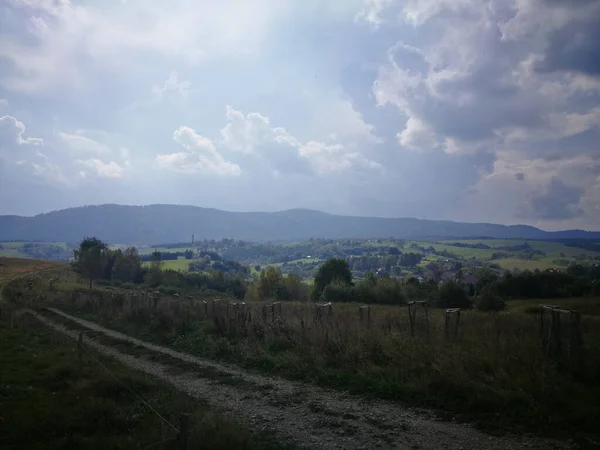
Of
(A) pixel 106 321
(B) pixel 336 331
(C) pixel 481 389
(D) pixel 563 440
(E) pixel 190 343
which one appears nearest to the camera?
(D) pixel 563 440

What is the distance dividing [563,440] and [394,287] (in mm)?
47747

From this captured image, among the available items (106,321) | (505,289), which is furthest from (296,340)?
(505,289)

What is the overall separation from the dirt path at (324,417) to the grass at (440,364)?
0.66 m

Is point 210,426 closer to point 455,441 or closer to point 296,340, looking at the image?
point 455,441

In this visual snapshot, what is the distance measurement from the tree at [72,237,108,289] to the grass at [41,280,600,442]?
67.8 meters

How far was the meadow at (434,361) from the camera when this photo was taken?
9.24 metres

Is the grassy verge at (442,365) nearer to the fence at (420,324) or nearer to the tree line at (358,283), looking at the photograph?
the fence at (420,324)

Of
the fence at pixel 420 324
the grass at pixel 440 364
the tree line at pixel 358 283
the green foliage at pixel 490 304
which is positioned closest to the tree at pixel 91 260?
the tree line at pixel 358 283

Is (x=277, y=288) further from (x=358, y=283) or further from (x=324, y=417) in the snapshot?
(x=324, y=417)

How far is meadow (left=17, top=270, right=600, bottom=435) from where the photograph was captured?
9.24 metres

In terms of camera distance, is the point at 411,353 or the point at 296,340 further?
the point at 296,340

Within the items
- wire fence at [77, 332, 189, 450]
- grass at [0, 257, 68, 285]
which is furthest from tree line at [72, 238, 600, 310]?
wire fence at [77, 332, 189, 450]

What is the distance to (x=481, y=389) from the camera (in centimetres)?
1006

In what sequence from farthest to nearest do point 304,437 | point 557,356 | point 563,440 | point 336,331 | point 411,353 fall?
point 336,331 < point 411,353 < point 557,356 < point 304,437 < point 563,440
